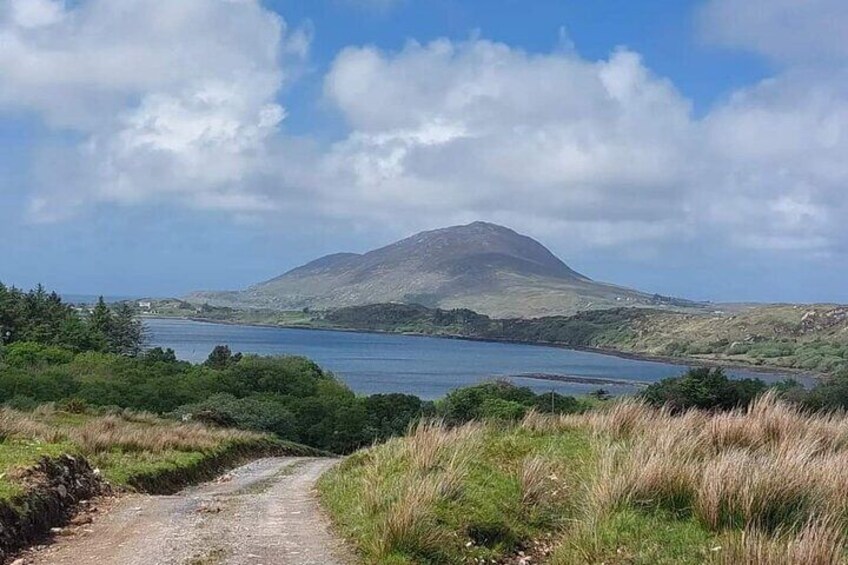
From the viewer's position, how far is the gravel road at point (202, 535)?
8.90 metres

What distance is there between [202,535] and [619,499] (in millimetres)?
4568

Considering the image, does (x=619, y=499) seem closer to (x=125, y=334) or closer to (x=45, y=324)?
(x=45, y=324)

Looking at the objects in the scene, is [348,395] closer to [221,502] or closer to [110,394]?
[110,394]

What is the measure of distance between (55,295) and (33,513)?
119 meters

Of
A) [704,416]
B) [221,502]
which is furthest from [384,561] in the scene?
[704,416]

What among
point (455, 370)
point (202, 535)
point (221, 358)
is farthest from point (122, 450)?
point (455, 370)

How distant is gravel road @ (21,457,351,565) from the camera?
890 cm

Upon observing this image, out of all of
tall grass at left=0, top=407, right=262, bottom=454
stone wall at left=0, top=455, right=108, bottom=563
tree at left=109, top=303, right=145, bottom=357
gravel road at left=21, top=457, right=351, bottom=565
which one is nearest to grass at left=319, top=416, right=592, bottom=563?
gravel road at left=21, top=457, right=351, bottom=565

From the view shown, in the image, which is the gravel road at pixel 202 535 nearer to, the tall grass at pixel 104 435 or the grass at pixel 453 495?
the grass at pixel 453 495

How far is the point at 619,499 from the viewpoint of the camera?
9.66 m

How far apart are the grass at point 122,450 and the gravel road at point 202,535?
120cm

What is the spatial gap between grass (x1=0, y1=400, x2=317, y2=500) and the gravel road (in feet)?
3.94

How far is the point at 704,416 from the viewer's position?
Result: 52.6 feet

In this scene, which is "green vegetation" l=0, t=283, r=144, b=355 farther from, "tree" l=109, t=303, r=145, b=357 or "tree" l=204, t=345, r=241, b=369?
"tree" l=204, t=345, r=241, b=369
